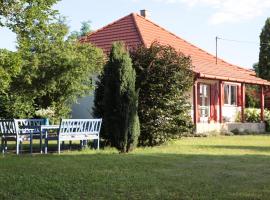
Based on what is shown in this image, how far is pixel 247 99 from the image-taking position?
3919 cm

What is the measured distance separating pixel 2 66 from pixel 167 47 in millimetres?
5499

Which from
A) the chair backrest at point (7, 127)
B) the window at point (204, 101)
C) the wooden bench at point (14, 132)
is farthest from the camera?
the window at point (204, 101)

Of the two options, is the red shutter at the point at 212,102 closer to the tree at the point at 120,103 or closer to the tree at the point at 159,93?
the tree at the point at 159,93

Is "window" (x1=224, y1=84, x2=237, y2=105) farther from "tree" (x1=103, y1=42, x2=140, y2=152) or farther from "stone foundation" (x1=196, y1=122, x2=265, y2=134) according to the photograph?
"tree" (x1=103, y1=42, x2=140, y2=152)

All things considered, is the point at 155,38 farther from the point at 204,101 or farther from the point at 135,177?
the point at 135,177

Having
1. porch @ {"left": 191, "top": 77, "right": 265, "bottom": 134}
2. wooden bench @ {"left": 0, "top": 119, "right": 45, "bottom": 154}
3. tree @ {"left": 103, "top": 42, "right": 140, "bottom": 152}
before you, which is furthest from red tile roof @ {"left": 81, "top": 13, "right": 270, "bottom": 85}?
wooden bench @ {"left": 0, "top": 119, "right": 45, "bottom": 154}

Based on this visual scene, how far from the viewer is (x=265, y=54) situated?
46.2 m

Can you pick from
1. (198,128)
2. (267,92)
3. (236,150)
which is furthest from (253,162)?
(267,92)

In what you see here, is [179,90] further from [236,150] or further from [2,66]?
[2,66]

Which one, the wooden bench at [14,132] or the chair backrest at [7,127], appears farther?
the chair backrest at [7,127]

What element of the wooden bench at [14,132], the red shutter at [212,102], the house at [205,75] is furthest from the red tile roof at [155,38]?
the wooden bench at [14,132]

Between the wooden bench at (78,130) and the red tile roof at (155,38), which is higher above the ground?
the red tile roof at (155,38)

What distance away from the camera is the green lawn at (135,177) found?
7.45 meters

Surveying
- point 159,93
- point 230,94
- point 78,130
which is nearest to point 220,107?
point 230,94
